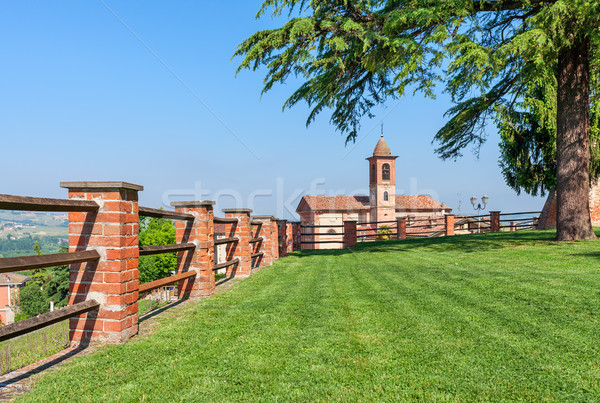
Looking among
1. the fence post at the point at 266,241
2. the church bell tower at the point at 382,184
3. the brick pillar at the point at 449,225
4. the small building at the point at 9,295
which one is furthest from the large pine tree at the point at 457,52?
the small building at the point at 9,295

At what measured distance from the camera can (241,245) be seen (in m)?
7.91

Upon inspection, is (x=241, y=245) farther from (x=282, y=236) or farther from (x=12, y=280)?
(x=12, y=280)

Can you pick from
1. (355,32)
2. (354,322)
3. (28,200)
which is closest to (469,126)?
(355,32)

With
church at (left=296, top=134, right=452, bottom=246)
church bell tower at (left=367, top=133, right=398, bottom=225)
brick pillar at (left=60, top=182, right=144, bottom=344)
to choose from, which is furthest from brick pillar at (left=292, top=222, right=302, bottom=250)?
church bell tower at (left=367, top=133, right=398, bottom=225)

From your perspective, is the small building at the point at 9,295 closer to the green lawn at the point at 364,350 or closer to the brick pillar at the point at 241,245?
the brick pillar at the point at 241,245

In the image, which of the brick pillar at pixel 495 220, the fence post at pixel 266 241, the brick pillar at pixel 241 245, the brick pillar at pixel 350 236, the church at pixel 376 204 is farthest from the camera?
the church at pixel 376 204

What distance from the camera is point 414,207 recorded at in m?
62.5

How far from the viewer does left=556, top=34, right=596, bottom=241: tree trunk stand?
11.7 m

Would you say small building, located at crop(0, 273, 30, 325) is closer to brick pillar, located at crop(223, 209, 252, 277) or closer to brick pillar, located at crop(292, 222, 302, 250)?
brick pillar, located at crop(292, 222, 302, 250)

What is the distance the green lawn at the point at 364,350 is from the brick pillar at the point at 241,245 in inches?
79.4

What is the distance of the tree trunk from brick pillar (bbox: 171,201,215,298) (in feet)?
37.5

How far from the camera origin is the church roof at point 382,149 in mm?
60944

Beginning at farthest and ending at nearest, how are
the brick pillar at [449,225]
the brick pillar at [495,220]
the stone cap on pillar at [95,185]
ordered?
the brick pillar at [449,225] → the brick pillar at [495,220] → the stone cap on pillar at [95,185]

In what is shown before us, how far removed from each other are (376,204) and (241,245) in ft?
173
